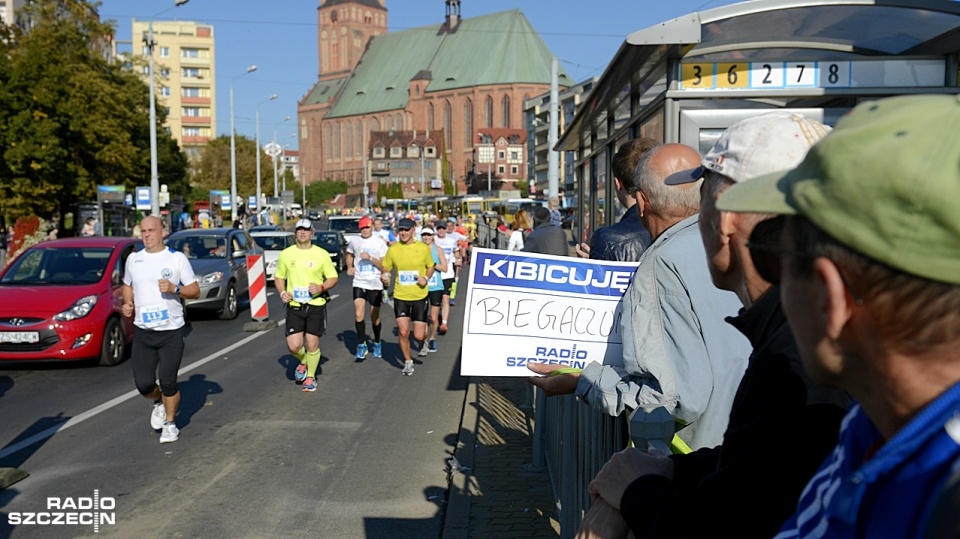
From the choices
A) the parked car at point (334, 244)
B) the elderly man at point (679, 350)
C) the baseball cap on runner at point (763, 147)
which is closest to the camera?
the baseball cap on runner at point (763, 147)

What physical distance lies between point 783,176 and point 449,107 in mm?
140599

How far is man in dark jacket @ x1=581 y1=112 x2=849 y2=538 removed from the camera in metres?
1.64

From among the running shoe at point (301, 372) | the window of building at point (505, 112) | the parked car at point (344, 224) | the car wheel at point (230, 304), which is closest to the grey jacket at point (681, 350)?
the running shoe at point (301, 372)

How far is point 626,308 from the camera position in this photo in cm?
302

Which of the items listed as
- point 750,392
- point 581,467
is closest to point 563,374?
point 581,467

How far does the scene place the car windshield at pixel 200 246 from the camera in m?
19.5

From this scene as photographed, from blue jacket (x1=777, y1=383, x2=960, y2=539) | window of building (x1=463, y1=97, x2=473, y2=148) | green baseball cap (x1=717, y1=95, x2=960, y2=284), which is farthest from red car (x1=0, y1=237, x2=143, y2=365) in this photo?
window of building (x1=463, y1=97, x2=473, y2=148)

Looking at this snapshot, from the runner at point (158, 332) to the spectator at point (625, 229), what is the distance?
4.12m

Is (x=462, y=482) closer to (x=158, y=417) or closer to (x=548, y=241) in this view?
(x=158, y=417)

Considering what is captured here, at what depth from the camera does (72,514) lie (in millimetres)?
6090

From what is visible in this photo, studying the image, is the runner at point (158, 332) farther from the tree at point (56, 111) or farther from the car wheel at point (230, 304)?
the tree at point (56, 111)

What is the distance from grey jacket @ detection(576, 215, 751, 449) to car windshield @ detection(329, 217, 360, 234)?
37115 millimetres

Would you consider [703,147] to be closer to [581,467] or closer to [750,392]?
[581,467]

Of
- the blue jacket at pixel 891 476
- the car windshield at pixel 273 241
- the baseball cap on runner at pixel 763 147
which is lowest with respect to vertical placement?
the car windshield at pixel 273 241
